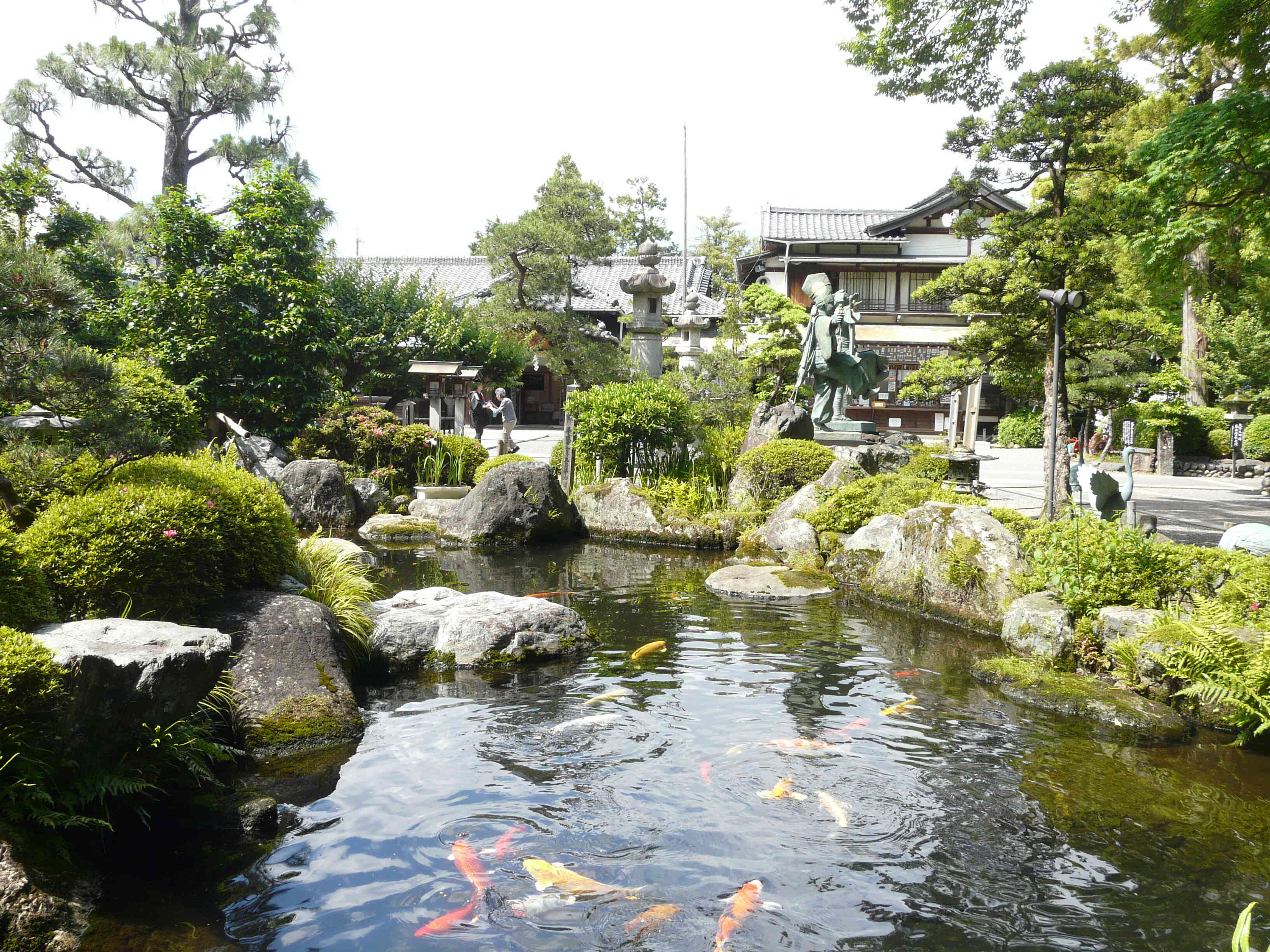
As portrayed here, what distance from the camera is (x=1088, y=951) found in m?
3.76

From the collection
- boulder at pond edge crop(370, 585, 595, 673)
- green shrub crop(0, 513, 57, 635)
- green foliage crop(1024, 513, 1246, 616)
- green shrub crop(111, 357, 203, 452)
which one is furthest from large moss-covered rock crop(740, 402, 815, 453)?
green shrub crop(0, 513, 57, 635)

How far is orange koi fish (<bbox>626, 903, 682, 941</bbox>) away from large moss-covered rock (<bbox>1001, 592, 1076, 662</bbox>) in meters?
5.06

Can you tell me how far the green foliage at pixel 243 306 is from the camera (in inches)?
667

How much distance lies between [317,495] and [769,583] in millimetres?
8523

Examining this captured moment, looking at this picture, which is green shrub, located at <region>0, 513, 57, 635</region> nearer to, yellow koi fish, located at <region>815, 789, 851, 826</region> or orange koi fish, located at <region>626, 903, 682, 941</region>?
orange koi fish, located at <region>626, 903, 682, 941</region>

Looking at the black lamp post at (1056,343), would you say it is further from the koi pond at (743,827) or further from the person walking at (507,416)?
the person walking at (507,416)

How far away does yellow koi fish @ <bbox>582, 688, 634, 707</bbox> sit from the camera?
22.0 feet

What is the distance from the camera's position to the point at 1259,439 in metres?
24.1

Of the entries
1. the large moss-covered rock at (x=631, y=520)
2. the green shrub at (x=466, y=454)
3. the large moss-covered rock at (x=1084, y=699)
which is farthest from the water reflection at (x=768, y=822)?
the green shrub at (x=466, y=454)

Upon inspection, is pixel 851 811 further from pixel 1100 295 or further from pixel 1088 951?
pixel 1100 295

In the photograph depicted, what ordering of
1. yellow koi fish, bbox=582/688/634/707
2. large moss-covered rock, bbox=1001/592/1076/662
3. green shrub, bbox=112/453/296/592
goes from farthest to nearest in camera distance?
large moss-covered rock, bbox=1001/592/1076/662
yellow koi fish, bbox=582/688/634/707
green shrub, bbox=112/453/296/592

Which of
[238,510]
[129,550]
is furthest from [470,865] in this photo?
[238,510]

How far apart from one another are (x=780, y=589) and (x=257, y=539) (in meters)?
6.16

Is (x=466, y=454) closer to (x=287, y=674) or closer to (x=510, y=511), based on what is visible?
(x=510, y=511)
